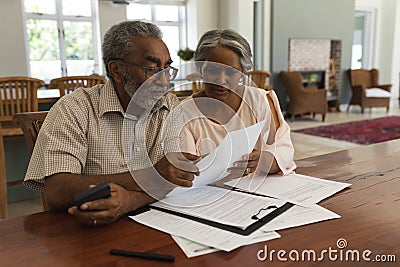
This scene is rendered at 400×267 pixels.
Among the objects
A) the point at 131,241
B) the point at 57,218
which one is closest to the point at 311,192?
the point at 131,241

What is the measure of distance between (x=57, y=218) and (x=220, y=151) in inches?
16.9

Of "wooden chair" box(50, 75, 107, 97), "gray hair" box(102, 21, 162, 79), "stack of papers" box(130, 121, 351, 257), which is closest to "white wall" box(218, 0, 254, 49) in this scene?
"wooden chair" box(50, 75, 107, 97)

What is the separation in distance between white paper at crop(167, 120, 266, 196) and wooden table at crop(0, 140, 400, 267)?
0.24 m

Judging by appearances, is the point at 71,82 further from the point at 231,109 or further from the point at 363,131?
the point at 363,131

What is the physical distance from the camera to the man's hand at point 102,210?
30.5 inches

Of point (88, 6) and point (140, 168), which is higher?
point (88, 6)

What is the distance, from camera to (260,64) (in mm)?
6852

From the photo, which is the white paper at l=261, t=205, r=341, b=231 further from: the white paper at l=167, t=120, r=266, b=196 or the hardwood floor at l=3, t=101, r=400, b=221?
the hardwood floor at l=3, t=101, r=400, b=221

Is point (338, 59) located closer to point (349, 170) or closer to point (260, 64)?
point (260, 64)

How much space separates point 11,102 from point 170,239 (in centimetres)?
211

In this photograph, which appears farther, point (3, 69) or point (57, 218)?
point (3, 69)

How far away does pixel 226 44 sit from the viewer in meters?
1.18

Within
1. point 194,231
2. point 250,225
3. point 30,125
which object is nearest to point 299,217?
point 250,225

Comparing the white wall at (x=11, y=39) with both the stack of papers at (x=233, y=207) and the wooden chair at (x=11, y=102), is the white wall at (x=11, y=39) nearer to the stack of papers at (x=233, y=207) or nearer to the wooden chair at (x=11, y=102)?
the wooden chair at (x=11, y=102)
